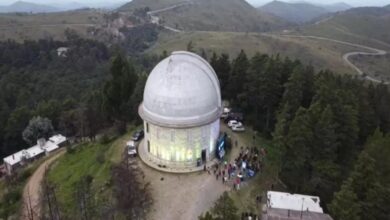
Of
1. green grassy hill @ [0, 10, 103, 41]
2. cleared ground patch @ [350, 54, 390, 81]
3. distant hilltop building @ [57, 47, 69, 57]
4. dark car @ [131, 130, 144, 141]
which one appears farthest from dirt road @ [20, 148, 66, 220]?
cleared ground patch @ [350, 54, 390, 81]

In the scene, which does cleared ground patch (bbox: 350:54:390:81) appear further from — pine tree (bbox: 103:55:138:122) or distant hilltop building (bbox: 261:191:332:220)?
distant hilltop building (bbox: 261:191:332:220)

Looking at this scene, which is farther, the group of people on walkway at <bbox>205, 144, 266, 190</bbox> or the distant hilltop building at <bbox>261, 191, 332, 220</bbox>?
the group of people on walkway at <bbox>205, 144, 266, 190</bbox>

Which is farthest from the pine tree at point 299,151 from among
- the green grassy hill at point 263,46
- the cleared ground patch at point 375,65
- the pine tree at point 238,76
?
the cleared ground patch at point 375,65

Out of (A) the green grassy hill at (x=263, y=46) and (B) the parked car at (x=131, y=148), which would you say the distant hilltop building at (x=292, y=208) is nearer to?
(B) the parked car at (x=131, y=148)

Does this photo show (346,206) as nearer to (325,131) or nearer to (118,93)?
(325,131)

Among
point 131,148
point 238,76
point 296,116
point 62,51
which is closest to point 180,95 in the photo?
point 131,148

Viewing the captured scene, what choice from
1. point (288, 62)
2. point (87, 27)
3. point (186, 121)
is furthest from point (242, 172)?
point (87, 27)

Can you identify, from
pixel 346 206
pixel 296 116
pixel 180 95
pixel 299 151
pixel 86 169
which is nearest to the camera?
pixel 346 206
